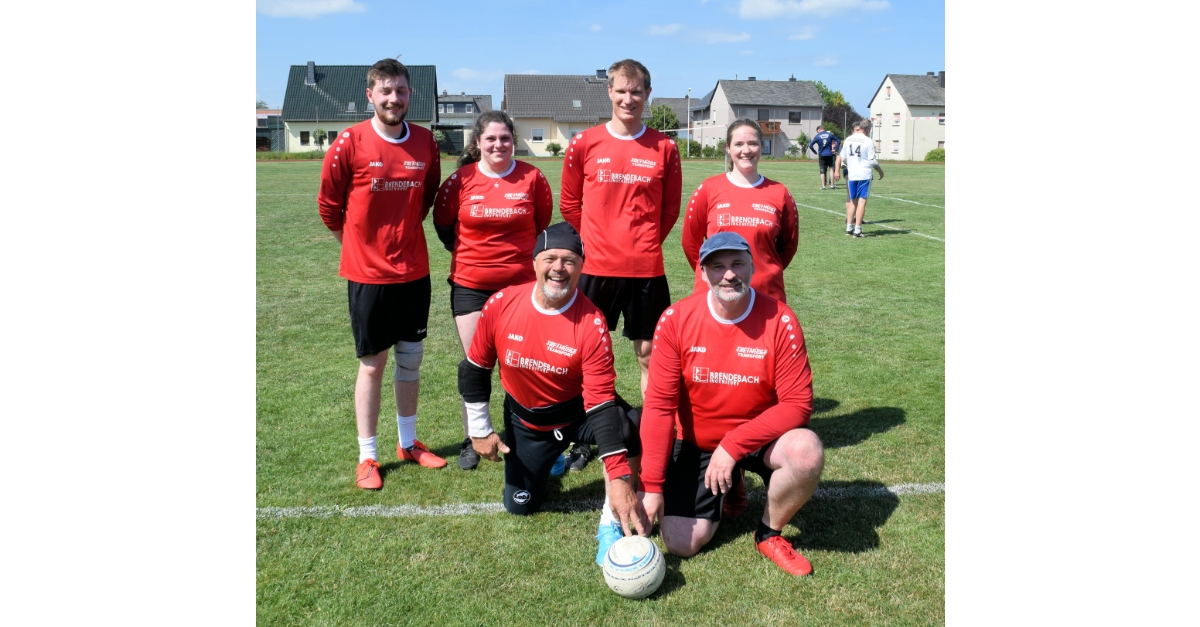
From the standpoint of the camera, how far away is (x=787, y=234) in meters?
5.36

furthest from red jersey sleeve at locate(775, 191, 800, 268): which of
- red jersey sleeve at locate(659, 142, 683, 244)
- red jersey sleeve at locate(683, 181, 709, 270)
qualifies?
red jersey sleeve at locate(659, 142, 683, 244)

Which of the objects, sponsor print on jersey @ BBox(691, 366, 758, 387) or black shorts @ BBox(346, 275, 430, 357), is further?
black shorts @ BBox(346, 275, 430, 357)

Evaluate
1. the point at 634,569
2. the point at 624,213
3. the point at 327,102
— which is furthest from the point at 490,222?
the point at 327,102

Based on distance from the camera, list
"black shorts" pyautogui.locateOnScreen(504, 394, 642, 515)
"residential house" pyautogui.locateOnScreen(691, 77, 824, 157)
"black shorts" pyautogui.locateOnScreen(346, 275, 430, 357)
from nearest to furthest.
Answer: "black shorts" pyautogui.locateOnScreen(504, 394, 642, 515) < "black shorts" pyautogui.locateOnScreen(346, 275, 430, 357) < "residential house" pyautogui.locateOnScreen(691, 77, 824, 157)

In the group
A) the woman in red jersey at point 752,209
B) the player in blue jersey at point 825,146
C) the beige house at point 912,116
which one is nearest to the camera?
the woman in red jersey at point 752,209

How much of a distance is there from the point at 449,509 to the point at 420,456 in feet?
2.53

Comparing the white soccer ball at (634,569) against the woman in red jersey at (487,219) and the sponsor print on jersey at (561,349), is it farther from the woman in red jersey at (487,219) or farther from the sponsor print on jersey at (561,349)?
the woman in red jersey at (487,219)

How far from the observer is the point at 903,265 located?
13.1m

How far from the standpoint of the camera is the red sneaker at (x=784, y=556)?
4.03 meters

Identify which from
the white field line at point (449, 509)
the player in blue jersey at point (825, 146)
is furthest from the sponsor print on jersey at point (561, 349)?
the player in blue jersey at point (825, 146)

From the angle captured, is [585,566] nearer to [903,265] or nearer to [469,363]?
[469,363]

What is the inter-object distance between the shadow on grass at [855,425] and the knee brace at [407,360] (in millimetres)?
2744

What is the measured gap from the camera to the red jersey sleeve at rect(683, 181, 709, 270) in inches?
212

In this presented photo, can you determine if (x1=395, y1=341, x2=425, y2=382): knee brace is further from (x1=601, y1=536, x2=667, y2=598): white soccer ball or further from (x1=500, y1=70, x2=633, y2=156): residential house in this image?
(x1=500, y1=70, x2=633, y2=156): residential house
